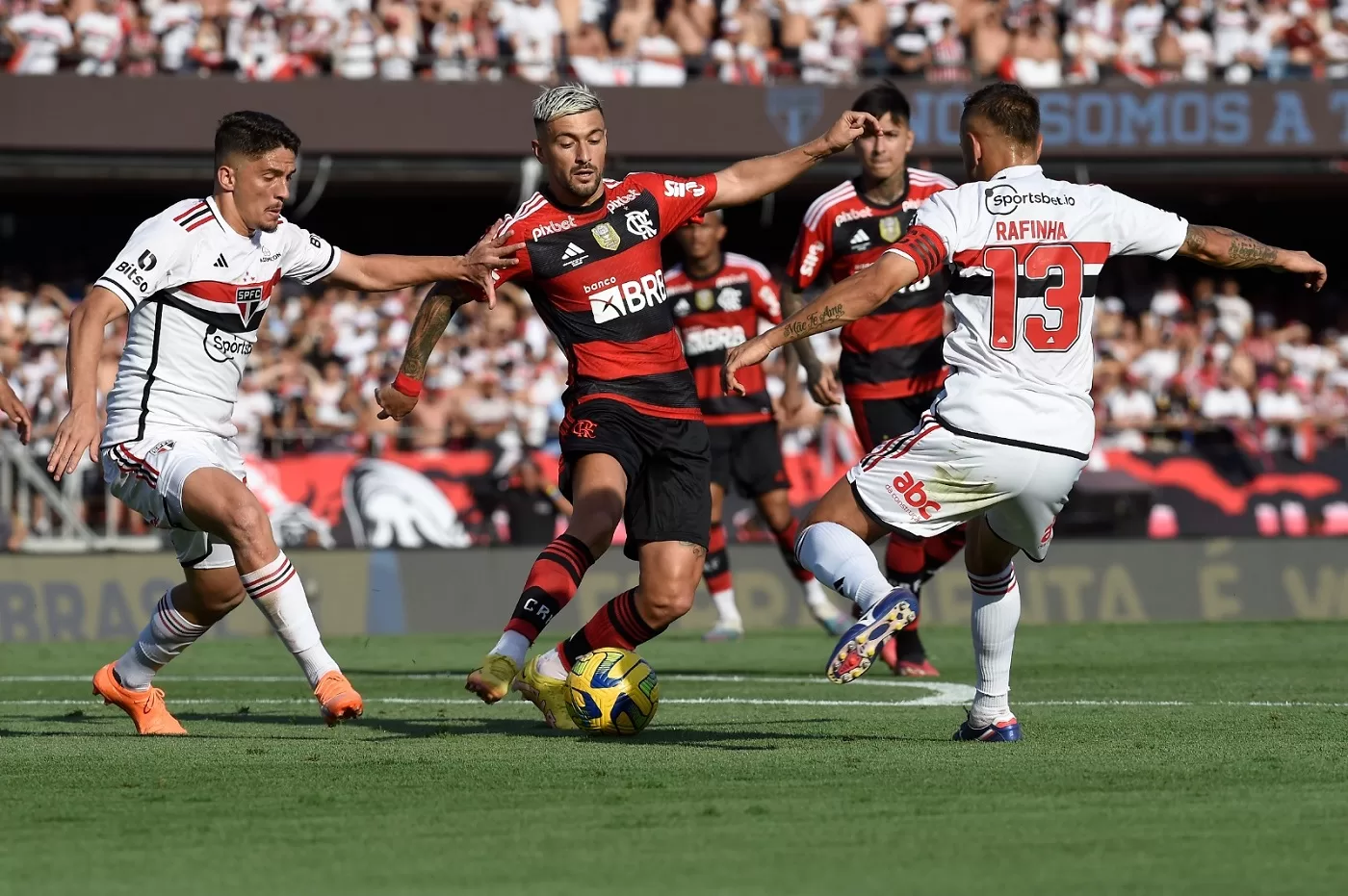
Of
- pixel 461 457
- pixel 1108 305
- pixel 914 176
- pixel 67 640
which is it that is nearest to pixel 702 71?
pixel 1108 305

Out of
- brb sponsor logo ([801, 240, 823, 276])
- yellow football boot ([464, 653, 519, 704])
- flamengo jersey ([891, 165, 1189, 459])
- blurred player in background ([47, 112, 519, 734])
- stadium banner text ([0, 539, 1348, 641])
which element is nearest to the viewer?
flamengo jersey ([891, 165, 1189, 459])

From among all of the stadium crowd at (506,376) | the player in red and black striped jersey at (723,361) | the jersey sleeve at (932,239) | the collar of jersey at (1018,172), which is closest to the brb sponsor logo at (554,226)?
the jersey sleeve at (932,239)

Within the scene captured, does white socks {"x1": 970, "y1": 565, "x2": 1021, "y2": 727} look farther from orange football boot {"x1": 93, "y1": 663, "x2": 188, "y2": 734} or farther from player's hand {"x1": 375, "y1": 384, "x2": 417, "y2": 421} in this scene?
orange football boot {"x1": 93, "y1": 663, "x2": 188, "y2": 734}

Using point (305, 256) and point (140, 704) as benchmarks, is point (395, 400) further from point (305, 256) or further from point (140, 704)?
Result: point (140, 704)

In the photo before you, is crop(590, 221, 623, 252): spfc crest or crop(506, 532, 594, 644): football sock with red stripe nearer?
crop(506, 532, 594, 644): football sock with red stripe

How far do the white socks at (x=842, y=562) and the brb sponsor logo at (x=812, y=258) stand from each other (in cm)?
380

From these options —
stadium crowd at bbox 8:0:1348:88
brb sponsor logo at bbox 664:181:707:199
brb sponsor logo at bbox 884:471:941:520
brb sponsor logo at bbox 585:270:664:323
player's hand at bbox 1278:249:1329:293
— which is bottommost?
brb sponsor logo at bbox 884:471:941:520

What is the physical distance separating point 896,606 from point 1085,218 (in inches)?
61.1

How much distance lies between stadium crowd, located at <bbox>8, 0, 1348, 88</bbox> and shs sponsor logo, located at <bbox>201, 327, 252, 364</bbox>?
15.5m

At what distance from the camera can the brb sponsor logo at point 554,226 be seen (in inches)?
295

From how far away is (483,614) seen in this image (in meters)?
16.2

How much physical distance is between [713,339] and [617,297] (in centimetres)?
552

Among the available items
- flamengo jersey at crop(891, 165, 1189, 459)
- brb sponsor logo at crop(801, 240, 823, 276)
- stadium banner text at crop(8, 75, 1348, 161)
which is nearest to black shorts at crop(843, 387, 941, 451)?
brb sponsor logo at crop(801, 240, 823, 276)

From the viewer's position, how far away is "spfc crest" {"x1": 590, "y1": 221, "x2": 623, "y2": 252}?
24.7 ft
